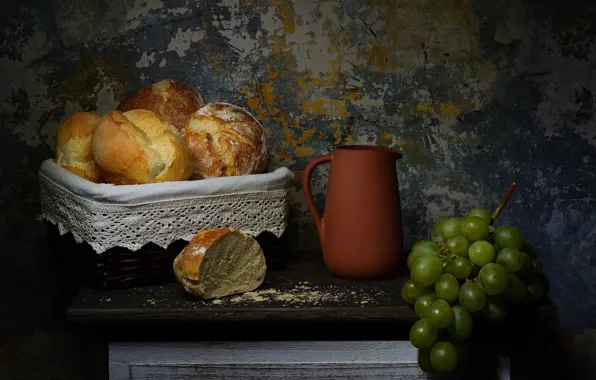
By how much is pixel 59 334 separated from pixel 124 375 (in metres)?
0.50

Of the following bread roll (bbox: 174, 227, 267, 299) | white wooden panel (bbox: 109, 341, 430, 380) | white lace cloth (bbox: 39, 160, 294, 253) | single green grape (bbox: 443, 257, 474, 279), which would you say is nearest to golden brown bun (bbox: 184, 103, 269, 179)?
white lace cloth (bbox: 39, 160, 294, 253)

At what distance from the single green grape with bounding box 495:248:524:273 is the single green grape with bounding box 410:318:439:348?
0.17 m

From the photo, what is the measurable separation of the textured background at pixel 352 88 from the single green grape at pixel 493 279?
52cm

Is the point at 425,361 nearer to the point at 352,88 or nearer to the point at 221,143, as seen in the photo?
the point at 221,143

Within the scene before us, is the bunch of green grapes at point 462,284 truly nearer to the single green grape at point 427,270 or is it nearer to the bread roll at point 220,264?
the single green grape at point 427,270

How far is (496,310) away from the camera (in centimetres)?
123

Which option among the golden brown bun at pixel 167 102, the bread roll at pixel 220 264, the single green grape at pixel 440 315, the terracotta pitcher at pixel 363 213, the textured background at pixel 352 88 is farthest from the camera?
the textured background at pixel 352 88

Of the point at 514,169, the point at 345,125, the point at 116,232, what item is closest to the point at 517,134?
the point at 514,169

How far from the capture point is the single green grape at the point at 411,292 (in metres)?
1.24

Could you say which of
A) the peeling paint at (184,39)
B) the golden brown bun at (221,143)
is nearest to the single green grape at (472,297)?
the golden brown bun at (221,143)

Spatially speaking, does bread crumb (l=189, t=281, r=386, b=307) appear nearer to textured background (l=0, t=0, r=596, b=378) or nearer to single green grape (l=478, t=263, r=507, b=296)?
single green grape (l=478, t=263, r=507, b=296)

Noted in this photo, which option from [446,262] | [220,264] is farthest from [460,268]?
[220,264]

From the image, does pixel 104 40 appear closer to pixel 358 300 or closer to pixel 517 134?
pixel 358 300

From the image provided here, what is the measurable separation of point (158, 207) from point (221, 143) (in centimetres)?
19
